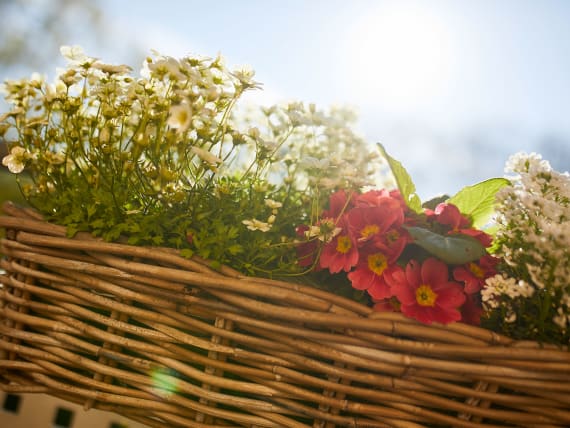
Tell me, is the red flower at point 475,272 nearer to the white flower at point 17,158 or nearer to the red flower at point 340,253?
the red flower at point 340,253

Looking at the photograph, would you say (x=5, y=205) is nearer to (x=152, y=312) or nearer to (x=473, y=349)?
(x=152, y=312)

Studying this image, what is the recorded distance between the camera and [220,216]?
79cm

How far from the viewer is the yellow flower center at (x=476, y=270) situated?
2.51 ft

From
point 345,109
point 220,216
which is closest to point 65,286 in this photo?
point 220,216

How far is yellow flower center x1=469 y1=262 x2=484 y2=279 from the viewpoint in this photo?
30.2 inches

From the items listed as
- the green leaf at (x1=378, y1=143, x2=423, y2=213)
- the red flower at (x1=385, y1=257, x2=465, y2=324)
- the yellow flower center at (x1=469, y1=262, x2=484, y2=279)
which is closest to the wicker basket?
the red flower at (x1=385, y1=257, x2=465, y2=324)

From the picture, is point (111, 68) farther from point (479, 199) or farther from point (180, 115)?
point (479, 199)

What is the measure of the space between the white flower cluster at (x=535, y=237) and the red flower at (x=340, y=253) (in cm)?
20

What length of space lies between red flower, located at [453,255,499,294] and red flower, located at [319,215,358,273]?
0.54ft

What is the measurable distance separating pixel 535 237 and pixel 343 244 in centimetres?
27

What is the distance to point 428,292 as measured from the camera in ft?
2.31

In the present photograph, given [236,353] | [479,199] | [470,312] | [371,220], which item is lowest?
[236,353]

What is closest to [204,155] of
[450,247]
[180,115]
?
[180,115]

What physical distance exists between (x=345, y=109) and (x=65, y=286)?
60 centimetres
